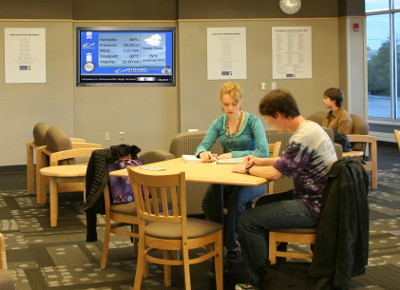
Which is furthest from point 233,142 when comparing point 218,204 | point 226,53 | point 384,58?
point 384,58

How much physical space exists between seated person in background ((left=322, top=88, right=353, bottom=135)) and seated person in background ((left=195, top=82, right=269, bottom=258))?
9.12 feet

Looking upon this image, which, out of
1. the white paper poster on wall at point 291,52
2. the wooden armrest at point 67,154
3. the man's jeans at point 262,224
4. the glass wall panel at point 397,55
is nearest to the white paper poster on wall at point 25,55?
the wooden armrest at point 67,154

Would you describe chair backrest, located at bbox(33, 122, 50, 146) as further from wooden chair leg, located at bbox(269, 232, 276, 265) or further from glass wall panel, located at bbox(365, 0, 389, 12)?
glass wall panel, located at bbox(365, 0, 389, 12)

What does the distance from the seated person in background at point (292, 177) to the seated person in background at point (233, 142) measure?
75 centimetres

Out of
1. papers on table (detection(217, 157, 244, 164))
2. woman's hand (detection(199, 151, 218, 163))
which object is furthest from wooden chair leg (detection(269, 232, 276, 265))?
woman's hand (detection(199, 151, 218, 163))

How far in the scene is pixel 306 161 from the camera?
11.8 ft

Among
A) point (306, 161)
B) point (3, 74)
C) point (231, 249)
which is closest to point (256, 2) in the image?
point (3, 74)

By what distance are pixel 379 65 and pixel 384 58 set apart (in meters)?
0.20

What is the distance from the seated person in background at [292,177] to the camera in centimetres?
359

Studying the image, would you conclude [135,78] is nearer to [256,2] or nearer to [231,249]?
[256,2]

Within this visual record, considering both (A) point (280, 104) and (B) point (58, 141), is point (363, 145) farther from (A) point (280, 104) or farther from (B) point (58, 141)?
(A) point (280, 104)

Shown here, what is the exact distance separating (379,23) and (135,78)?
5.83 metres

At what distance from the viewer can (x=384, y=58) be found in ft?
43.1

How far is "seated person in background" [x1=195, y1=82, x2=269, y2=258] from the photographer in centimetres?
447
